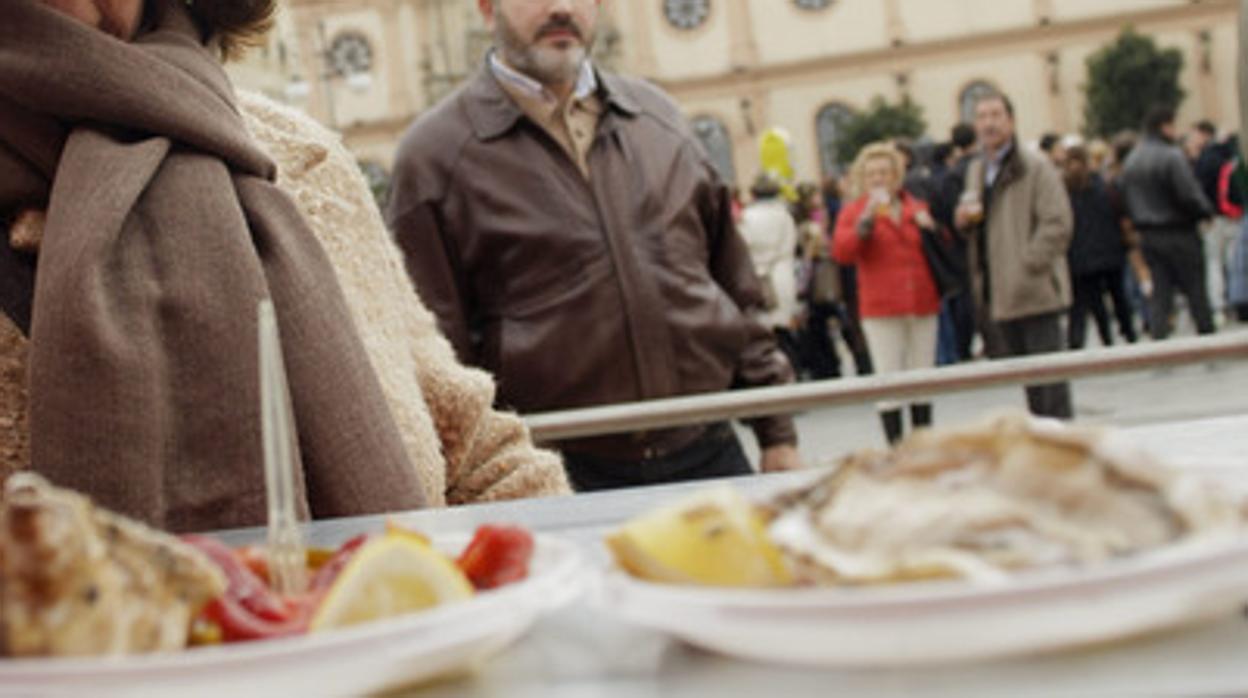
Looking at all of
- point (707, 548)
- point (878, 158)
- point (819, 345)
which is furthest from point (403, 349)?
point (819, 345)

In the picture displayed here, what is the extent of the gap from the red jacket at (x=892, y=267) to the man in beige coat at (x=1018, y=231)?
0.30 metres

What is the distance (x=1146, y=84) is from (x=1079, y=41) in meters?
4.25

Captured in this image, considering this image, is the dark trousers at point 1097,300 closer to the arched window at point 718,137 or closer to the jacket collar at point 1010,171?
the jacket collar at point 1010,171

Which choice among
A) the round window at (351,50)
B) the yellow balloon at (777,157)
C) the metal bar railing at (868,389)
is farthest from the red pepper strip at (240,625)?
the round window at (351,50)

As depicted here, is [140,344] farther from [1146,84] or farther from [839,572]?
[1146,84]

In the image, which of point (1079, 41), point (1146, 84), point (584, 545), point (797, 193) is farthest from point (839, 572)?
point (1079, 41)

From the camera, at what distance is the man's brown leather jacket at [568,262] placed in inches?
145

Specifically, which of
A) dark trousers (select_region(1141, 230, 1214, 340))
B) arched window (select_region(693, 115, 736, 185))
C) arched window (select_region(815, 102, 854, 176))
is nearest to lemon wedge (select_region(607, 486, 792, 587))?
dark trousers (select_region(1141, 230, 1214, 340))

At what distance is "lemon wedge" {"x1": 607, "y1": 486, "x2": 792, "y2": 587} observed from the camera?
77 centimetres

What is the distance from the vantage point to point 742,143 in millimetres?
44000

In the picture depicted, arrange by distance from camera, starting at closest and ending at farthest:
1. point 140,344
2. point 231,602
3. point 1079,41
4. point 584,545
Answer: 1. point 231,602
2. point 584,545
3. point 140,344
4. point 1079,41

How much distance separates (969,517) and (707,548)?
13 centimetres

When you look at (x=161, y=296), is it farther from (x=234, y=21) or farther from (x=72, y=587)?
(x=72, y=587)

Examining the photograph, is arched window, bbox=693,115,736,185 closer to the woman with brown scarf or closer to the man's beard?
the man's beard
